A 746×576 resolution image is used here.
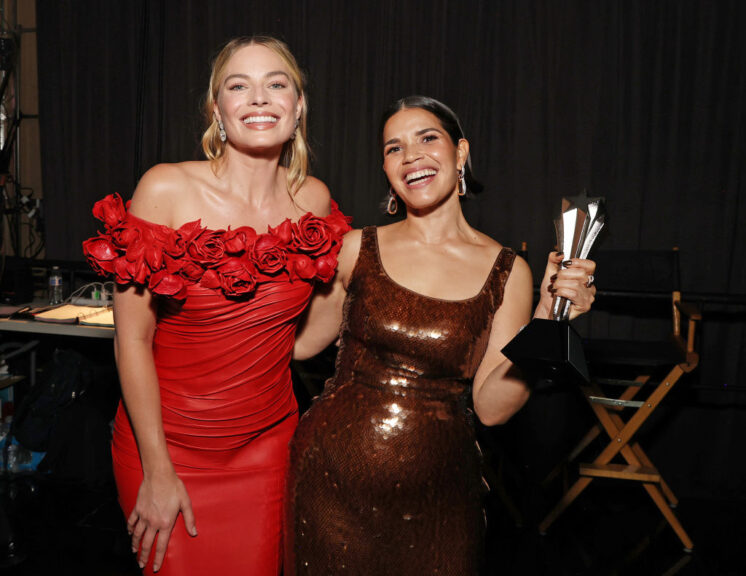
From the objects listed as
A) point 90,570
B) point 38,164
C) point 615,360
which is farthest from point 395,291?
point 38,164

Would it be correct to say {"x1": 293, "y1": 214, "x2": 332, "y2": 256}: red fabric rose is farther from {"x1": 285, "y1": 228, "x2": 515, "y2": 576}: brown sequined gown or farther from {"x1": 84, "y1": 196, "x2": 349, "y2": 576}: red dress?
{"x1": 285, "y1": 228, "x2": 515, "y2": 576}: brown sequined gown

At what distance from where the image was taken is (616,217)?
405cm

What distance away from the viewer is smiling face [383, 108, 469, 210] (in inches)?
61.0

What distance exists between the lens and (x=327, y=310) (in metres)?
1.74

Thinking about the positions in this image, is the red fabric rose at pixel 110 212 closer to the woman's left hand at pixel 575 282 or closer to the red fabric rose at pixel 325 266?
the red fabric rose at pixel 325 266

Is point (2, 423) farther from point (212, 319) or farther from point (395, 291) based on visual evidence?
point (395, 291)

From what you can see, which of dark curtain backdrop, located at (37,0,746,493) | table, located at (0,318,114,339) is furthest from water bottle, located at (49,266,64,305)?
dark curtain backdrop, located at (37,0,746,493)

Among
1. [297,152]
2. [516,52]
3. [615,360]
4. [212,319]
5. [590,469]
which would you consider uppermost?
[516,52]

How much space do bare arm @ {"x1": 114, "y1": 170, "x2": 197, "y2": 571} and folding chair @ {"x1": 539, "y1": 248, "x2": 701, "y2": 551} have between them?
7.25ft

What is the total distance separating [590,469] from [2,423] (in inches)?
133

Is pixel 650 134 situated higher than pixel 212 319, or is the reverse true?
pixel 650 134

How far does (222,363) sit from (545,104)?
3.26 meters

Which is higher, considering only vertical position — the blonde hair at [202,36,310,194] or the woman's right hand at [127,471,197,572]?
the blonde hair at [202,36,310,194]

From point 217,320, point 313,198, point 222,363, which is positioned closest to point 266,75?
point 313,198
